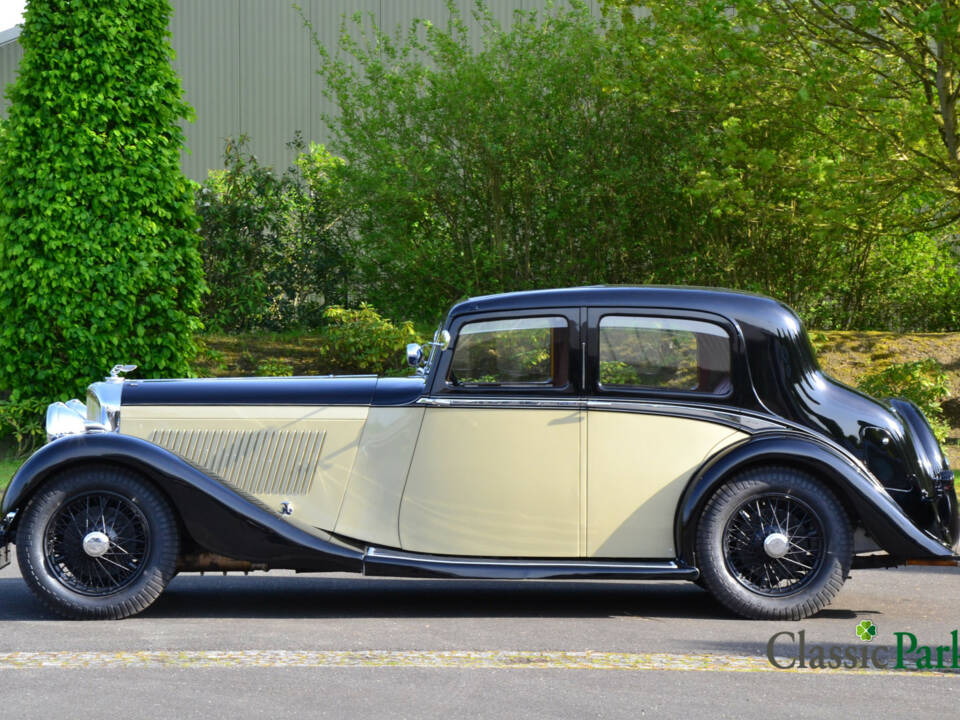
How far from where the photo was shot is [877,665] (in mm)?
5246

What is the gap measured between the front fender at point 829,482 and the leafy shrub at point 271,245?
33.6 feet

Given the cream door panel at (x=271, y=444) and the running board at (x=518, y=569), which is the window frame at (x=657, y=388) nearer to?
the running board at (x=518, y=569)

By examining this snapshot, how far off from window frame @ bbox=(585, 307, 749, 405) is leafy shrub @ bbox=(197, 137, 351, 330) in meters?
9.65

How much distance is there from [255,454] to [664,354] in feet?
7.43

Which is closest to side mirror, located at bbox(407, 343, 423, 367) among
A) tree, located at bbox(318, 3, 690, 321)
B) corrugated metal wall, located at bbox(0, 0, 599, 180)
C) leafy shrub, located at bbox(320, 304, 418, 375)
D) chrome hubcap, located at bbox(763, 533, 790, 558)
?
chrome hubcap, located at bbox(763, 533, 790, 558)

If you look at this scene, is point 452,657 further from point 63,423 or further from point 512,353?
point 63,423

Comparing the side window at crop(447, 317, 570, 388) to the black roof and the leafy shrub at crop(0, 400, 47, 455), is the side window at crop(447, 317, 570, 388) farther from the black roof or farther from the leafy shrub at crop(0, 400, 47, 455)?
the leafy shrub at crop(0, 400, 47, 455)

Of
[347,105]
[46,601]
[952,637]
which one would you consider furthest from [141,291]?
[952,637]

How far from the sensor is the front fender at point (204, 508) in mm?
6020

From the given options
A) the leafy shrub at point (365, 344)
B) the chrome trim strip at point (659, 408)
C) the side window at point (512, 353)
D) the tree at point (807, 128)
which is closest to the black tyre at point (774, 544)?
the chrome trim strip at point (659, 408)

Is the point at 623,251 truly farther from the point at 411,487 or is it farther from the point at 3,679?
the point at 3,679

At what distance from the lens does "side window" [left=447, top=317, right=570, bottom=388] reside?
6.26 metres

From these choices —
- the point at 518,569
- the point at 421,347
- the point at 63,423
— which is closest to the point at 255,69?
the point at 63,423

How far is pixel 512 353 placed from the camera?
633 centimetres
